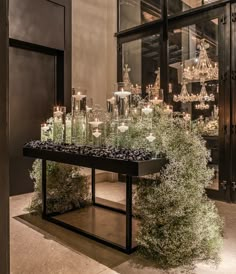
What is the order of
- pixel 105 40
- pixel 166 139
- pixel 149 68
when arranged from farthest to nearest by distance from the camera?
Result: pixel 105 40 → pixel 149 68 → pixel 166 139

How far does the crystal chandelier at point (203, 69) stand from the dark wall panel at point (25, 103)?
2488 mm

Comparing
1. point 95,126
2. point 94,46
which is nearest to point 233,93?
point 95,126

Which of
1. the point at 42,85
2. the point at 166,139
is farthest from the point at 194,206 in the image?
the point at 42,85

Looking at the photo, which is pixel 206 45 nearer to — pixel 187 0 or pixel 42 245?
pixel 187 0

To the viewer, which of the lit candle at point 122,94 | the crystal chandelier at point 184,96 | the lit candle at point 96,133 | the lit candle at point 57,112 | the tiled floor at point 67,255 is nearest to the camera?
the tiled floor at point 67,255

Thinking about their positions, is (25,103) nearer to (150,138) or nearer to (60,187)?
(60,187)

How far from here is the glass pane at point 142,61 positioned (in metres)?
5.26

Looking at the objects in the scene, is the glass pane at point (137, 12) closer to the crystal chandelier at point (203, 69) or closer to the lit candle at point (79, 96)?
the crystal chandelier at point (203, 69)

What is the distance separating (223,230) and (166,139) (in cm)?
137

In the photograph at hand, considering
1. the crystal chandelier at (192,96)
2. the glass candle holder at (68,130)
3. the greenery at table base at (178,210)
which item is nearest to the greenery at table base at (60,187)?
the glass candle holder at (68,130)

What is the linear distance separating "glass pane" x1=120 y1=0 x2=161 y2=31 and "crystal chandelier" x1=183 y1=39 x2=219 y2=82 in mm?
1055

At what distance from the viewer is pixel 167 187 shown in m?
2.35

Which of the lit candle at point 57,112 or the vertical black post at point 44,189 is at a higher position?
the lit candle at point 57,112

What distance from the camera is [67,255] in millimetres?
2523
